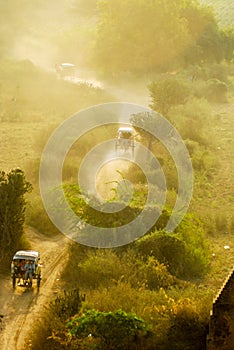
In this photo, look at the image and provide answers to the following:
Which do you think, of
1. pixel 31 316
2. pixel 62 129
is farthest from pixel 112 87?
pixel 31 316

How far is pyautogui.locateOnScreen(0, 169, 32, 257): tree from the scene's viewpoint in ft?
61.1

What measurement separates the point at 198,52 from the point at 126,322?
46590 millimetres

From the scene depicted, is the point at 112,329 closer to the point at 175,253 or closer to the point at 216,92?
the point at 175,253

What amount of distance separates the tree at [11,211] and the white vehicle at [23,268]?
146cm

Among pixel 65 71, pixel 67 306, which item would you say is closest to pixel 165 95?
pixel 65 71

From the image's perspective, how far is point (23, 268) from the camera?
17000mm

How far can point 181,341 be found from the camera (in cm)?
1293

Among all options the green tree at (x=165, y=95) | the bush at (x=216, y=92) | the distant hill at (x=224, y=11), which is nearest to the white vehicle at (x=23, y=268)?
the green tree at (x=165, y=95)

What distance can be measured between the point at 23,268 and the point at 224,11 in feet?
223

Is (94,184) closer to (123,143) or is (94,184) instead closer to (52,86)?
(123,143)

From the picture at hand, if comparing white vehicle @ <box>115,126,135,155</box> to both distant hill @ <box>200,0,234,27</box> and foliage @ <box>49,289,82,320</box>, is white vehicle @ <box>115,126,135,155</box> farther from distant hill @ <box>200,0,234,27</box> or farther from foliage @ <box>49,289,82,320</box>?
distant hill @ <box>200,0,234,27</box>

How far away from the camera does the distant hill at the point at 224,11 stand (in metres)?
75.7

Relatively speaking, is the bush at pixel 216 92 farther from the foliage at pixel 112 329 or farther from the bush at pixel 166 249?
the foliage at pixel 112 329

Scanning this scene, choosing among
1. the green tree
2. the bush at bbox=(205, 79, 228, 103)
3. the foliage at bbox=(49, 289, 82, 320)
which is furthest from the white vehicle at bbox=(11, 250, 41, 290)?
the bush at bbox=(205, 79, 228, 103)
